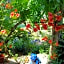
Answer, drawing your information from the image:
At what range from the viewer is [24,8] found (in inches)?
156

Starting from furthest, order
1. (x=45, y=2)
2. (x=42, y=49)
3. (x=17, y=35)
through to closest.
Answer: (x=42, y=49) → (x=17, y=35) → (x=45, y=2)

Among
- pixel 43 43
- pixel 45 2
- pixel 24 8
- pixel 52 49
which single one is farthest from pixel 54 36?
pixel 43 43

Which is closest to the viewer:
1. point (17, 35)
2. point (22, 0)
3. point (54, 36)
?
point (22, 0)

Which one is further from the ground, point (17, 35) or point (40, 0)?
point (40, 0)

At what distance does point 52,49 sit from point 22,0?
1.17 metres

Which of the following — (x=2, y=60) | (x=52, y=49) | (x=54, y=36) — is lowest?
(x=2, y=60)

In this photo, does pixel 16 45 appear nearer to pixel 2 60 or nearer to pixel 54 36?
pixel 2 60

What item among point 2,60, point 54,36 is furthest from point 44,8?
point 2,60

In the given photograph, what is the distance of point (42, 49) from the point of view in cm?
548

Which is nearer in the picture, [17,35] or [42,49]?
[17,35]

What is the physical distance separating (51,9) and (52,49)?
120 cm

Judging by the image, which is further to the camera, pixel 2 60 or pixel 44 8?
pixel 2 60

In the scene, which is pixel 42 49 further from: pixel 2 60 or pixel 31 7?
pixel 31 7

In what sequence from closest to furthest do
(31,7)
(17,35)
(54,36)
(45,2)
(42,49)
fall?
(45,2)
(31,7)
(54,36)
(17,35)
(42,49)
